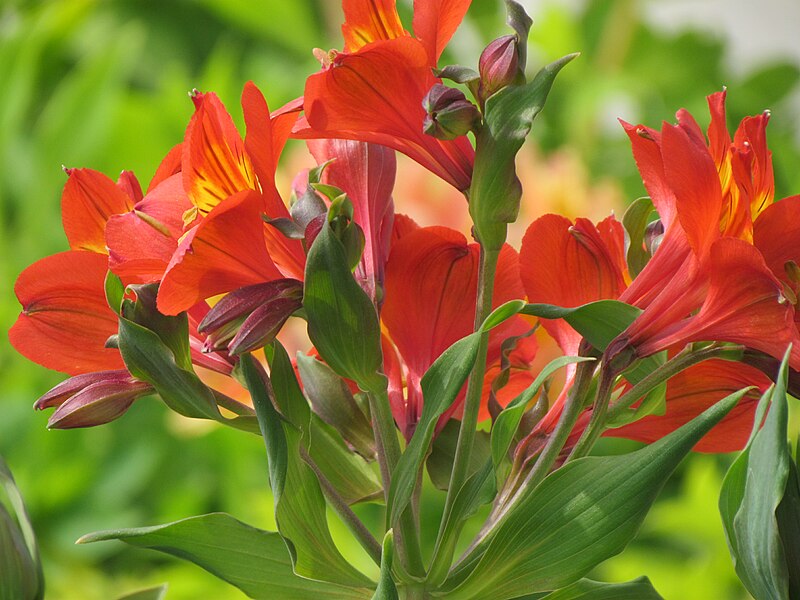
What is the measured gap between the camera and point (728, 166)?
252 mm

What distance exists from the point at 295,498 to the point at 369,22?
0.39 ft

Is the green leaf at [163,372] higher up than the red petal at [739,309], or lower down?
lower down

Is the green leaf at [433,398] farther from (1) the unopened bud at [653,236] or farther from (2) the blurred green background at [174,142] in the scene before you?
(2) the blurred green background at [174,142]

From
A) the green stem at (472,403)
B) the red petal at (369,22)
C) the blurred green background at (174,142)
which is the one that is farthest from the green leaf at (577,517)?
the blurred green background at (174,142)

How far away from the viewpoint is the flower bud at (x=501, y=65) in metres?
0.24

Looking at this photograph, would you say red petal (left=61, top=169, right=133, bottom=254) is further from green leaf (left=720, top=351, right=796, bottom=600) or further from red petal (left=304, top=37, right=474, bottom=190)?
green leaf (left=720, top=351, right=796, bottom=600)

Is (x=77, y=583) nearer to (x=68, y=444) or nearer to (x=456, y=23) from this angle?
(x=68, y=444)

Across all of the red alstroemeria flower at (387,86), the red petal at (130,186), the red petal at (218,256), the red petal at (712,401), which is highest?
the red alstroemeria flower at (387,86)

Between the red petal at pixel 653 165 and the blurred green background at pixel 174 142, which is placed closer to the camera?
the red petal at pixel 653 165

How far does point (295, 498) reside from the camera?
26cm

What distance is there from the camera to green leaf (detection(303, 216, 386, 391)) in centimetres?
23

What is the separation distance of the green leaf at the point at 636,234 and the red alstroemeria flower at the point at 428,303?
0.03 meters

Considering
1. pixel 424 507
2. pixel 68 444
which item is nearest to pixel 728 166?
pixel 424 507

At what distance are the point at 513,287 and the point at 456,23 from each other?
8cm
